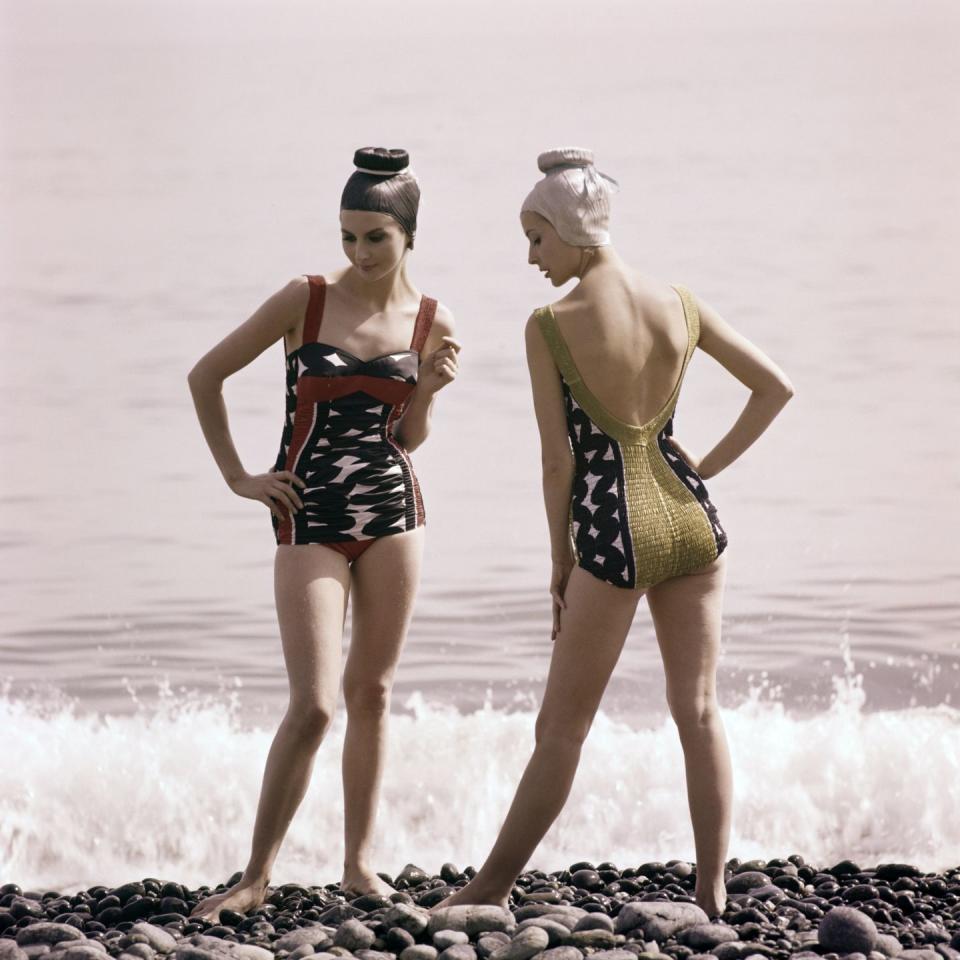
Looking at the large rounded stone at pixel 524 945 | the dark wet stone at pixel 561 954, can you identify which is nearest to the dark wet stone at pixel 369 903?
the large rounded stone at pixel 524 945

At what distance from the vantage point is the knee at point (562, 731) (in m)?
5.39

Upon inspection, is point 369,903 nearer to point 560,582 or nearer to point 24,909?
point 24,909

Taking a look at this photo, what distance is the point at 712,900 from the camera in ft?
17.9

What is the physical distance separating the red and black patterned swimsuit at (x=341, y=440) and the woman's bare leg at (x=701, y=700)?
1053 millimetres

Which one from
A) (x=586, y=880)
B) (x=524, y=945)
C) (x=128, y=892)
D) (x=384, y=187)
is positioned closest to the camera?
(x=524, y=945)

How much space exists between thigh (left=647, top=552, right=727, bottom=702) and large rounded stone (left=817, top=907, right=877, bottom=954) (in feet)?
2.66

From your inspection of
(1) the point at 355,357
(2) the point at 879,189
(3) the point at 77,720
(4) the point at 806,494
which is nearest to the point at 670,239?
(2) the point at 879,189

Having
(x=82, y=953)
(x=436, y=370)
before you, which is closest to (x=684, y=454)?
(x=436, y=370)

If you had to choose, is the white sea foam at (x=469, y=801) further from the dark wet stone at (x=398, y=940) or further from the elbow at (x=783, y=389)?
the elbow at (x=783, y=389)

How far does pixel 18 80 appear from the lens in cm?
1838

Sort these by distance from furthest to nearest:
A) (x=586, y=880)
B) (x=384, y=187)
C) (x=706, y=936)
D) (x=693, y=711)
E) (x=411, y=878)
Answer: (x=411, y=878), (x=586, y=880), (x=384, y=187), (x=693, y=711), (x=706, y=936)

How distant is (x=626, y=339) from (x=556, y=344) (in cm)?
22

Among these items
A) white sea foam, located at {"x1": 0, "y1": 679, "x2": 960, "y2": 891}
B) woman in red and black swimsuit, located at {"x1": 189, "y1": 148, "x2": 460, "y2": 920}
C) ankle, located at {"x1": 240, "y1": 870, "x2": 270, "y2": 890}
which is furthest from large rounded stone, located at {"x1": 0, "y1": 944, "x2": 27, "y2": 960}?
white sea foam, located at {"x1": 0, "y1": 679, "x2": 960, "y2": 891}

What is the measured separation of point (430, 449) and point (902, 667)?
4.49 meters
